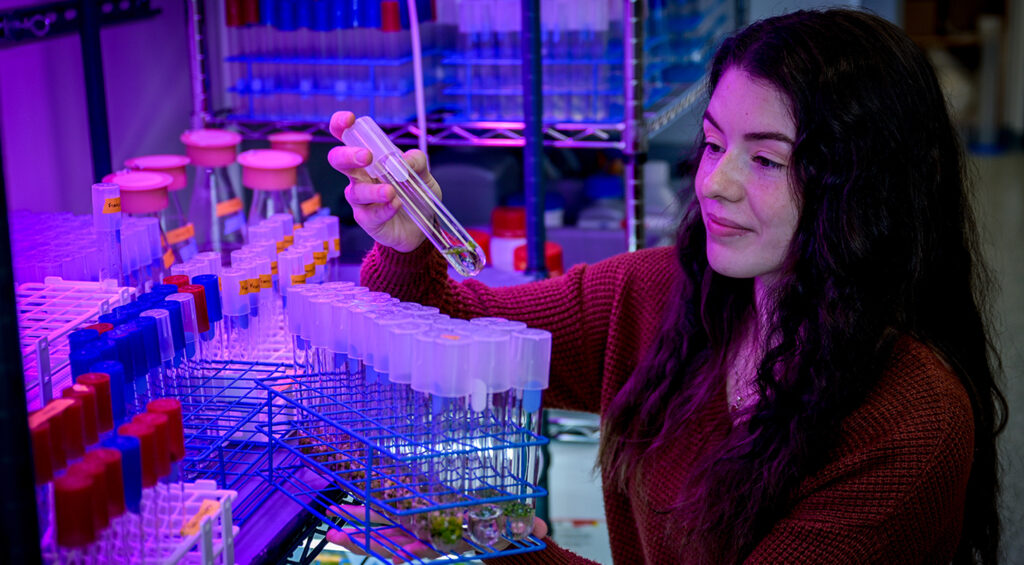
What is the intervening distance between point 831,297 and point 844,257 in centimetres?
5

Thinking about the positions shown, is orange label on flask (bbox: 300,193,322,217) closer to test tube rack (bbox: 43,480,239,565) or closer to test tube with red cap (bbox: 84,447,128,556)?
test tube rack (bbox: 43,480,239,565)

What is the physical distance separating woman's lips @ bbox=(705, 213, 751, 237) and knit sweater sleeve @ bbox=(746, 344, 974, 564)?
26cm

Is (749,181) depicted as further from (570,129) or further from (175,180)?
(175,180)

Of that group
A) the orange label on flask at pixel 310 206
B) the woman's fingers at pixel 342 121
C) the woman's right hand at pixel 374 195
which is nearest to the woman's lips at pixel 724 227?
the woman's right hand at pixel 374 195

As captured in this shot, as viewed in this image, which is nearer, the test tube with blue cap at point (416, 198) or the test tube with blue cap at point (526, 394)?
the test tube with blue cap at point (526, 394)

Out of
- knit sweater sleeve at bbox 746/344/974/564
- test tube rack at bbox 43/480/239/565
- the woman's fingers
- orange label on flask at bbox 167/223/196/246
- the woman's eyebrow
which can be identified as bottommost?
knit sweater sleeve at bbox 746/344/974/564

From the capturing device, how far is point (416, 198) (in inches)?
49.3

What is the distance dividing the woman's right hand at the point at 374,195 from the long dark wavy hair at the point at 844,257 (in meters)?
0.46

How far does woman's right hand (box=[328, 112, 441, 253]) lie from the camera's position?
3.97 ft

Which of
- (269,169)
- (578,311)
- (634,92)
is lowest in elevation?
(578,311)

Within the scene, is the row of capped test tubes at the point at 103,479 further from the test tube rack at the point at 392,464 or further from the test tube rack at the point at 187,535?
the test tube rack at the point at 392,464

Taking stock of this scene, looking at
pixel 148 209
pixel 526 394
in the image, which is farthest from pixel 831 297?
pixel 148 209

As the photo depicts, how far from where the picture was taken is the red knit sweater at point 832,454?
3.92 ft

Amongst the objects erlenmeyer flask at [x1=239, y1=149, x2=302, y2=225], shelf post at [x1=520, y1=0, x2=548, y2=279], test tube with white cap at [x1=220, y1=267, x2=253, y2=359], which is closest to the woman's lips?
test tube with white cap at [x1=220, y1=267, x2=253, y2=359]
